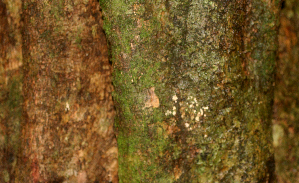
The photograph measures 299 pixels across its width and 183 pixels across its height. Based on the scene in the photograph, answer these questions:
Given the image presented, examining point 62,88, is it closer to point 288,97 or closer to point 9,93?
point 9,93

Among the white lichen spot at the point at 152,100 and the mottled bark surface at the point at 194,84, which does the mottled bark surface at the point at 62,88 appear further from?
the white lichen spot at the point at 152,100

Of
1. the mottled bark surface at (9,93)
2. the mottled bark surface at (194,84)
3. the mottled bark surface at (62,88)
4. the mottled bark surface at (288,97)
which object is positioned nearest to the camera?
the mottled bark surface at (194,84)

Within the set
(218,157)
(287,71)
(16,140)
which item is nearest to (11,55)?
(16,140)

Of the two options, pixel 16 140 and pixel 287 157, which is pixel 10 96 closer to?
pixel 16 140

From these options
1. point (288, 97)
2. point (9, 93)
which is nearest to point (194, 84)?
point (288, 97)

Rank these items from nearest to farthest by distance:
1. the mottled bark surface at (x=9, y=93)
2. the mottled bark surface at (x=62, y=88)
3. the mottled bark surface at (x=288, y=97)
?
the mottled bark surface at (x=62, y=88), the mottled bark surface at (x=9, y=93), the mottled bark surface at (x=288, y=97)

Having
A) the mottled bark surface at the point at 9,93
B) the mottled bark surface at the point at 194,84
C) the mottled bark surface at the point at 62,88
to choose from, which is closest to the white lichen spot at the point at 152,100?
the mottled bark surface at the point at 194,84
